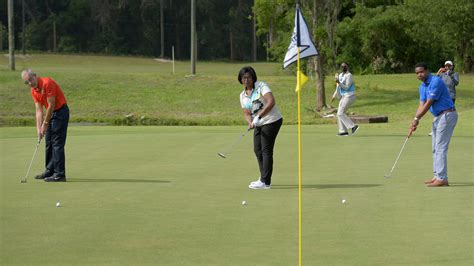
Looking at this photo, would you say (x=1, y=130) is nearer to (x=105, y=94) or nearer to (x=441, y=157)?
(x=105, y=94)

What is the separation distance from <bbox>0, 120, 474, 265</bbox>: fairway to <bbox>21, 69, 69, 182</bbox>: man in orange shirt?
1.19ft

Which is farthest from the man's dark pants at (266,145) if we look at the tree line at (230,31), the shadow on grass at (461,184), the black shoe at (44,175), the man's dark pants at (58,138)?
the tree line at (230,31)

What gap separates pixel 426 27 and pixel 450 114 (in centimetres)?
3743

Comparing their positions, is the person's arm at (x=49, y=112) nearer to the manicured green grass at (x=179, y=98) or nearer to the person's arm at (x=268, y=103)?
the person's arm at (x=268, y=103)

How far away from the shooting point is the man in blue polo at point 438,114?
13500mm

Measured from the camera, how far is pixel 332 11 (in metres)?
41.4

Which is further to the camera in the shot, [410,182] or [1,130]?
[1,130]

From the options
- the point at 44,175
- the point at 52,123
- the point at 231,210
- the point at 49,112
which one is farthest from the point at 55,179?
the point at 231,210

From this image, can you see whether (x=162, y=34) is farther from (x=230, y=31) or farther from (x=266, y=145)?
(x=266, y=145)

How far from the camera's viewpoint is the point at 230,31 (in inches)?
3610

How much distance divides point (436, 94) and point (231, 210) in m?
3.84

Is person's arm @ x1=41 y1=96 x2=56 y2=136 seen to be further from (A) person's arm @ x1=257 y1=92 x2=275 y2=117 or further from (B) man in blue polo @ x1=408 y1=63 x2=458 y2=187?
(B) man in blue polo @ x1=408 y1=63 x2=458 y2=187

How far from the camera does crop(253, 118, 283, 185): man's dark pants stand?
13367 mm

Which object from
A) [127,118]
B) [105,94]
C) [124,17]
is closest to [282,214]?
[127,118]
